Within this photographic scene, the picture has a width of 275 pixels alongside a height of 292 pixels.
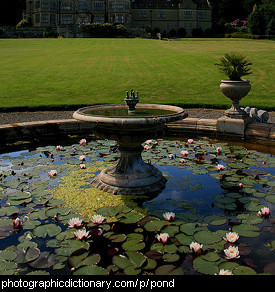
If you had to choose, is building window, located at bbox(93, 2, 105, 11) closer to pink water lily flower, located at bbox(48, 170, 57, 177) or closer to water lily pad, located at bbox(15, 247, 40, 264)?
pink water lily flower, located at bbox(48, 170, 57, 177)

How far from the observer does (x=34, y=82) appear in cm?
1684

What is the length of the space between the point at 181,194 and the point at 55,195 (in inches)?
75.0

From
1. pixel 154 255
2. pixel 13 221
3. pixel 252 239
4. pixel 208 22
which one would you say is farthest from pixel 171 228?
pixel 208 22

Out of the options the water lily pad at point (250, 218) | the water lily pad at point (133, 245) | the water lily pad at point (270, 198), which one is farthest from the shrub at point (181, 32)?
the water lily pad at point (133, 245)

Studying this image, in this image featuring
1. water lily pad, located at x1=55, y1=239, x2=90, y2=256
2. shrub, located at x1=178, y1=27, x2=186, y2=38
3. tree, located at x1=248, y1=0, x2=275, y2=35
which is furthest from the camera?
shrub, located at x1=178, y1=27, x2=186, y2=38

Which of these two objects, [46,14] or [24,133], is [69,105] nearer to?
[24,133]

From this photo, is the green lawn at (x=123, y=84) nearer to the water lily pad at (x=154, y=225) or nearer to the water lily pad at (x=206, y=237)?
the water lily pad at (x=154, y=225)

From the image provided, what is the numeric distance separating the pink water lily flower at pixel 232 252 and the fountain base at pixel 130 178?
1927 mm

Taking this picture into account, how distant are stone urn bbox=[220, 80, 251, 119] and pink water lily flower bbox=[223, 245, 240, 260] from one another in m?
5.13

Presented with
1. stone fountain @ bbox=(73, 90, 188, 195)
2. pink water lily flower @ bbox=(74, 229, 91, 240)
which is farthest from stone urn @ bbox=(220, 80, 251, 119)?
pink water lily flower @ bbox=(74, 229, 91, 240)

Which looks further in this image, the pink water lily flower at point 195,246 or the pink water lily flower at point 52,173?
the pink water lily flower at point 52,173

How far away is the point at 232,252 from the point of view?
3047 millimetres

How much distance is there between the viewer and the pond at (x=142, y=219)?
10.0 feet

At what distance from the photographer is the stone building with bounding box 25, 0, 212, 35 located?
243 ft
